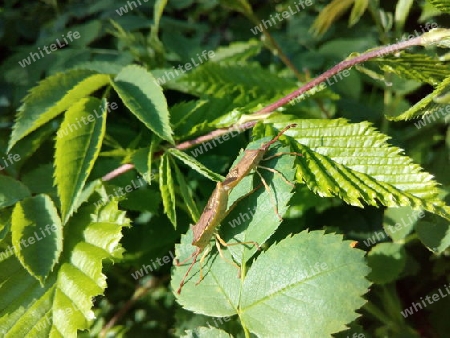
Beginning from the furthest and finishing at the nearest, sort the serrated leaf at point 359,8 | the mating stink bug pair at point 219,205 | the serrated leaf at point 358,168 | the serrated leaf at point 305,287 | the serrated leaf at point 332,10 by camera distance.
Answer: the serrated leaf at point 332,10
the serrated leaf at point 359,8
the mating stink bug pair at point 219,205
the serrated leaf at point 358,168
the serrated leaf at point 305,287

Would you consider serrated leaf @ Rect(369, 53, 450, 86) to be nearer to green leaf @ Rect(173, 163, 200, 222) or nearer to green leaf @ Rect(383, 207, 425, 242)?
green leaf @ Rect(383, 207, 425, 242)

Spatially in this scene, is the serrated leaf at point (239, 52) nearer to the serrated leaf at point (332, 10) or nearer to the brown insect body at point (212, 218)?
the serrated leaf at point (332, 10)

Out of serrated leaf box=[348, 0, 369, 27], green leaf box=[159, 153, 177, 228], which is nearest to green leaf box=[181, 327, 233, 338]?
green leaf box=[159, 153, 177, 228]

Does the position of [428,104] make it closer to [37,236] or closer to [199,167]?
[199,167]

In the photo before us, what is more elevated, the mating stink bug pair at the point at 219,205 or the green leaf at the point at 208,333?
the mating stink bug pair at the point at 219,205

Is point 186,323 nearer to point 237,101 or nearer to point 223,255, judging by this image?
point 223,255

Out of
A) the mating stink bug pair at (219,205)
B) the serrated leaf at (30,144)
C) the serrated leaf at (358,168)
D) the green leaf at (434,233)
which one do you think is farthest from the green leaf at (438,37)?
the serrated leaf at (30,144)

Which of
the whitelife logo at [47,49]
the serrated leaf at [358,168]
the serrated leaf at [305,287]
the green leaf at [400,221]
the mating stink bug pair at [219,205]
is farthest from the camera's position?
the whitelife logo at [47,49]

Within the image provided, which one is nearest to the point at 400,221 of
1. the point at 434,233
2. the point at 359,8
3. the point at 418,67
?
the point at 434,233
